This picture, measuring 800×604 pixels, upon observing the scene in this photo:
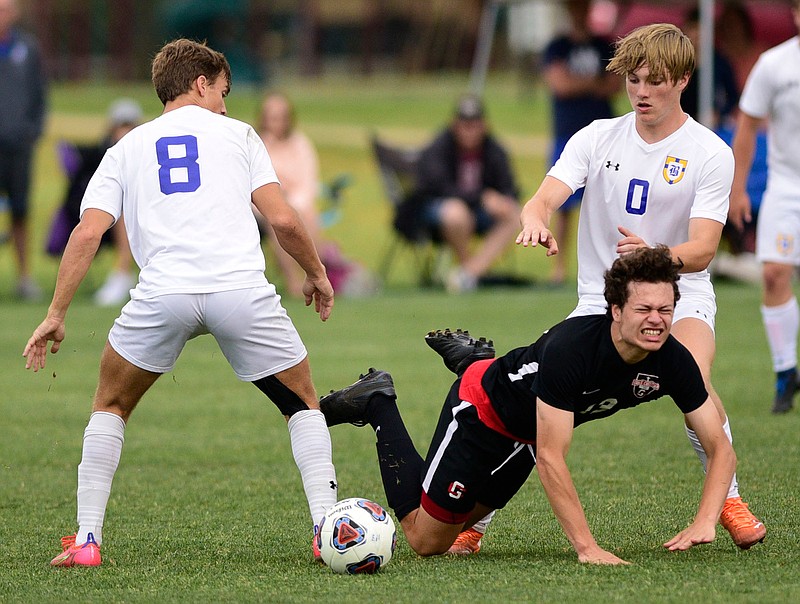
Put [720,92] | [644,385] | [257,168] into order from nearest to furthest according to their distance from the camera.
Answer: [644,385] → [257,168] → [720,92]

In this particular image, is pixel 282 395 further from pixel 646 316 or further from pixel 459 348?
pixel 646 316

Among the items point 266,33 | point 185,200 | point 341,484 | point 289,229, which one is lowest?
point 341,484

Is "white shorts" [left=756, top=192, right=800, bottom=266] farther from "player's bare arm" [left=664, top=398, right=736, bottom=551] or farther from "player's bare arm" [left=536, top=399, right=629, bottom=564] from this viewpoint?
"player's bare arm" [left=536, top=399, right=629, bottom=564]

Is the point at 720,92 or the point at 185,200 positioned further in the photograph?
the point at 720,92

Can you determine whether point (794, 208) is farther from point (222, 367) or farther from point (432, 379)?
point (222, 367)

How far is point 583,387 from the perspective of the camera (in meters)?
4.56

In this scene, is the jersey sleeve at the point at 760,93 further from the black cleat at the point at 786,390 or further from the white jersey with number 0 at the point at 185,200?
the white jersey with number 0 at the point at 185,200

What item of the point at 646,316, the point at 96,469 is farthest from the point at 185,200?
the point at 646,316

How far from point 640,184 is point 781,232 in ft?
8.53

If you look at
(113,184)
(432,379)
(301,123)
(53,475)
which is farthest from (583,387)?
(301,123)

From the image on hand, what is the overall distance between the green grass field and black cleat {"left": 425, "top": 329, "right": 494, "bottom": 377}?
2.21ft

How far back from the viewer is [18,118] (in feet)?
44.2

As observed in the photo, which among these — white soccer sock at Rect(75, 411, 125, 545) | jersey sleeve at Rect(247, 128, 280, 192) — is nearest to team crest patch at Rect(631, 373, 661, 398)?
jersey sleeve at Rect(247, 128, 280, 192)

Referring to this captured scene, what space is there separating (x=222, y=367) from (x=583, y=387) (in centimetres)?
608
